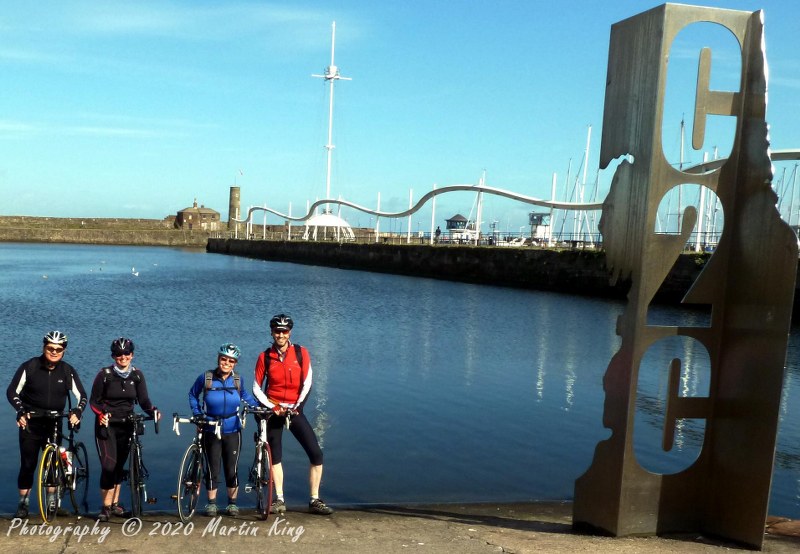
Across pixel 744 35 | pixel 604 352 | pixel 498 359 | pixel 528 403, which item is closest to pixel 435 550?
pixel 744 35

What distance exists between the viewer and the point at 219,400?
6.19 meters

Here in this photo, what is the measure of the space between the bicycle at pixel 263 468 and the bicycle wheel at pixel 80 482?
1237 mm

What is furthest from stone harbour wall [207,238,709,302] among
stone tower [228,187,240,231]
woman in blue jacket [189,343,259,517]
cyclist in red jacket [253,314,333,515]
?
stone tower [228,187,240,231]

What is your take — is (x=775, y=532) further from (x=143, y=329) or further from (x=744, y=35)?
(x=143, y=329)

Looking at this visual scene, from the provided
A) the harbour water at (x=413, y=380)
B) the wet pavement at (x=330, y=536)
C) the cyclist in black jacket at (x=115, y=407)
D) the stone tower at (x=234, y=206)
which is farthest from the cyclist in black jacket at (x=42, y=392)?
the stone tower at (x=234, y=206)

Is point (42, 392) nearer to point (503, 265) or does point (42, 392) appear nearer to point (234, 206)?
point (503, 265)

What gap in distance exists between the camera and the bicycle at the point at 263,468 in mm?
6324

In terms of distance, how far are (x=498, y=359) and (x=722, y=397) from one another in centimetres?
1228

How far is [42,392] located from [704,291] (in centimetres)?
445

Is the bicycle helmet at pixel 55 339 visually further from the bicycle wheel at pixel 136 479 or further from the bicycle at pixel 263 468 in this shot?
the bicycle at pixel 263 468

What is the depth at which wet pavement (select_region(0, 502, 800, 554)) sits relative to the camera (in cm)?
561

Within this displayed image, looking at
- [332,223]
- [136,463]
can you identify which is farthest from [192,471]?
[332,223]

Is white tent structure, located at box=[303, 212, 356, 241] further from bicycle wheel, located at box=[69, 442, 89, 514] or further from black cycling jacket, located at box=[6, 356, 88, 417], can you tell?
black cycling jacket, located at box=[6, 356, 88, 417]

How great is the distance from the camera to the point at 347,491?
8.52 metres
